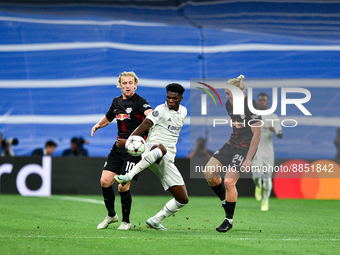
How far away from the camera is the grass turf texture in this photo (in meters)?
4.65

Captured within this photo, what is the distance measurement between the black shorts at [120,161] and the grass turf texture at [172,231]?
0.73 m

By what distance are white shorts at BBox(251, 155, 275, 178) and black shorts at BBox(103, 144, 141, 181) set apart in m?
4.50

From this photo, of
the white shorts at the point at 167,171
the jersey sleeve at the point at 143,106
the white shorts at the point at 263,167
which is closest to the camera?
the white shorts at the point at 167,171

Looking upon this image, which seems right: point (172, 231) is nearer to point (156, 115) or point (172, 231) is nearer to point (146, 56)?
point (156, 115)

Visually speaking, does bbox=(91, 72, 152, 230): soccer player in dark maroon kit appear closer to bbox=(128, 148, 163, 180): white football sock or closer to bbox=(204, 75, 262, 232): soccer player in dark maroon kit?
bbox=(128, 148, 163, 180): white football sock

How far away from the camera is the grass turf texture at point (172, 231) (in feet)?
15.3

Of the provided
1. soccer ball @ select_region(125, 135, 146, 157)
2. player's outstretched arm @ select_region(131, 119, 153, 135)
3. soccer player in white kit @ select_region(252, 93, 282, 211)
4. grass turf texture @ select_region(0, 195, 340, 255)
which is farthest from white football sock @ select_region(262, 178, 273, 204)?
soccer ball @ select_region(125, 135, 146, 157)

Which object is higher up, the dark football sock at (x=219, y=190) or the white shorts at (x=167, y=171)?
the white shorts at (x=167, y=171)

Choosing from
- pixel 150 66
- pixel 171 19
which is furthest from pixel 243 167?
pixel 171 19

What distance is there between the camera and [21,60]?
51.4 ft

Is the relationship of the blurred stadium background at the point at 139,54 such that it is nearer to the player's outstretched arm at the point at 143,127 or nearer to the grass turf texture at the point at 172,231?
the grass turf texture at the point at 172,231

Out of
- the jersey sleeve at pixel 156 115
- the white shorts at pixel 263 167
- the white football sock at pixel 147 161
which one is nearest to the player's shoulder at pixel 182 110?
the jersey sleeve at pixel 156 115

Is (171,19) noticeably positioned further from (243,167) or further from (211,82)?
(243,167)

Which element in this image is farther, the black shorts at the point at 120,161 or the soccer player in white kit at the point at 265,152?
the soccer player in white kit at the point at 265,152
